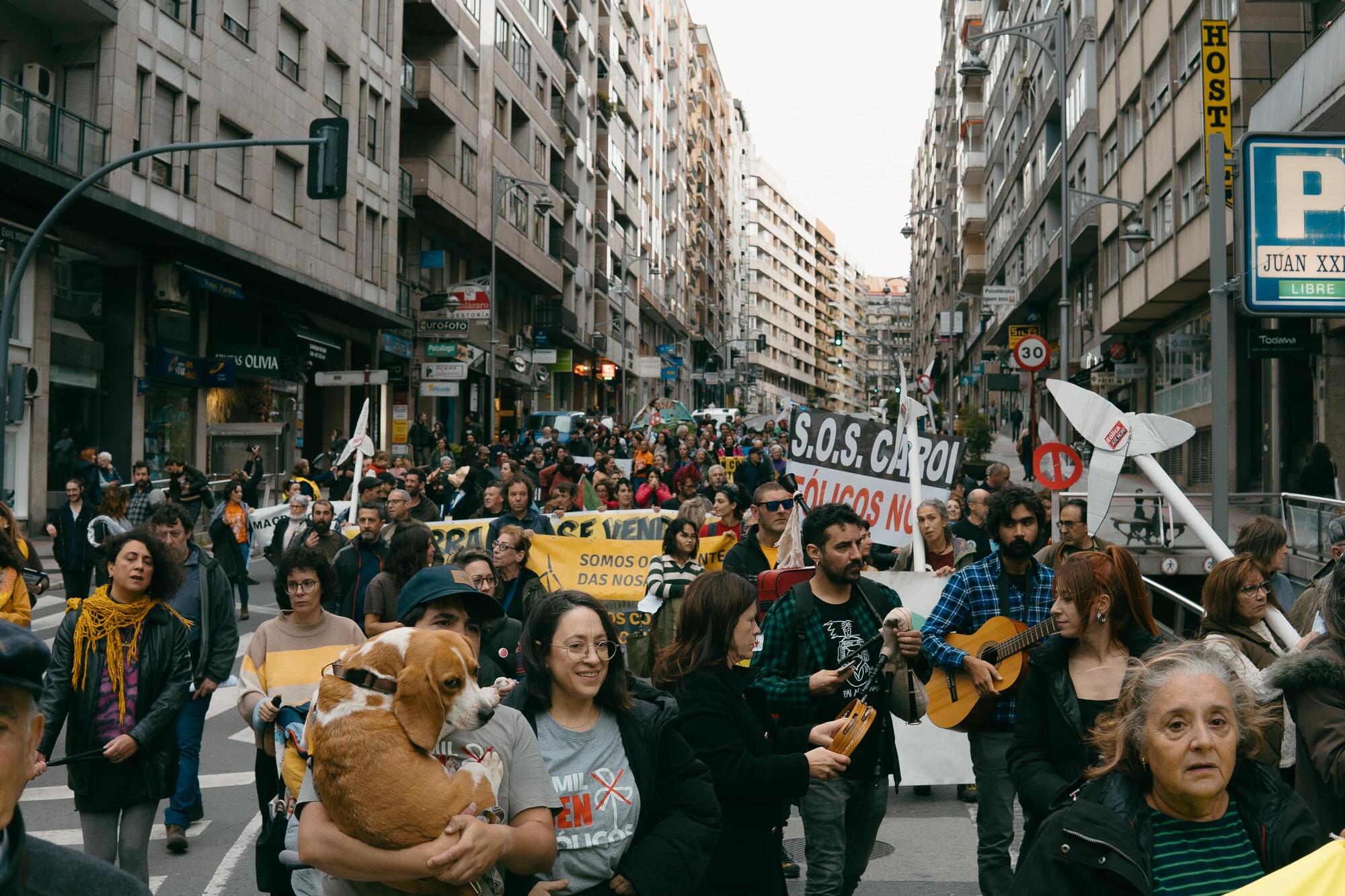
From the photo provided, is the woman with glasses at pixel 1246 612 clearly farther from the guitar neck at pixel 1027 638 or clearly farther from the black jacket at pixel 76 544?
the black jacket at pixel 76 544

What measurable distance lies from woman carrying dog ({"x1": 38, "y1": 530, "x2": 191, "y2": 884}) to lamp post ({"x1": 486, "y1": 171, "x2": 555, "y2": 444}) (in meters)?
31.7

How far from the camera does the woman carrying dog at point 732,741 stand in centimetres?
Answer: 402

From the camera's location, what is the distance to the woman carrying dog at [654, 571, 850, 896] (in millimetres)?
4016

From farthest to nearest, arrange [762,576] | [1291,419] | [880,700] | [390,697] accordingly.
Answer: [1291,419], [762,576], [880,700], [390,697]

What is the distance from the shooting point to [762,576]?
6703 millimetres

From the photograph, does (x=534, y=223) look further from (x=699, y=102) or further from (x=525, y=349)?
(x=699, y=102)

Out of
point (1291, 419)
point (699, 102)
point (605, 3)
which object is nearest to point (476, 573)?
point (1291, 419)

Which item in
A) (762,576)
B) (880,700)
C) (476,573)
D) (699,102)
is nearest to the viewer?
(880,700)

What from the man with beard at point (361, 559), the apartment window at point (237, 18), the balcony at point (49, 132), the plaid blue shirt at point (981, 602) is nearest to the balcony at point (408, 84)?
the apartment window at point (237, 18)

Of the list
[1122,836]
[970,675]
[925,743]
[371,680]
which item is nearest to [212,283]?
[925,743]

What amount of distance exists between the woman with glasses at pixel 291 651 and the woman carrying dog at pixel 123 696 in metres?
0.45

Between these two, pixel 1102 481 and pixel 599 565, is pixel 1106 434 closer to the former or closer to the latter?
pixel 1102 481

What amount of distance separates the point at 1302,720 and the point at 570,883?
212 centimetres

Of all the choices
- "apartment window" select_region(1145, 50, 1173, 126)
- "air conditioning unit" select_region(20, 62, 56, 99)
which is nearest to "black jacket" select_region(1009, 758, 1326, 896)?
"air conditioning unit" select_region(20, 62, 56, 99)
